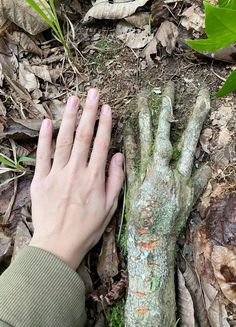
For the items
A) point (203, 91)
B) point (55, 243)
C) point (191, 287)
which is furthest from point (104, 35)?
point (191, 287)

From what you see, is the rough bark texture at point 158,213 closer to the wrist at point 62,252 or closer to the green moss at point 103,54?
the wrist at point 62,252

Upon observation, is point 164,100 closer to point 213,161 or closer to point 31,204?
point 213,161

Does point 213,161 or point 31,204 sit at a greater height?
point 213,161

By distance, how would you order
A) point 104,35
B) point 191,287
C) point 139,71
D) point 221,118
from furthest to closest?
point 104,35
point 139,71
point 221,118
point 191,287

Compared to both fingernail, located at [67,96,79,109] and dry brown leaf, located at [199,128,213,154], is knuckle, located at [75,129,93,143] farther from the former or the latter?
dry brown leaf, located at [199,128,213,154]

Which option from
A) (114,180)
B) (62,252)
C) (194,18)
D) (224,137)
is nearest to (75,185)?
(114,180)

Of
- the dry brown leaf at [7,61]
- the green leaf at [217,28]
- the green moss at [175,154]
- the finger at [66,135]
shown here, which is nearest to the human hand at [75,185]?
the finger at [66,135]

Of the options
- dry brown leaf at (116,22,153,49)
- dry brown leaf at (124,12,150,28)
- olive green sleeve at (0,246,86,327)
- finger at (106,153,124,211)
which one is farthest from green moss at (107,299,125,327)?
dry brown leaf at (124,12,150,28)
